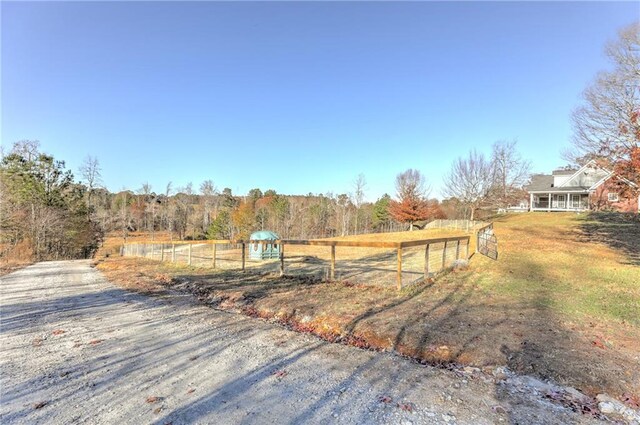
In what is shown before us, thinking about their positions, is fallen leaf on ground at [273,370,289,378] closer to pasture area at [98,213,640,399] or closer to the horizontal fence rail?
pasture area at [98,213,640,399]

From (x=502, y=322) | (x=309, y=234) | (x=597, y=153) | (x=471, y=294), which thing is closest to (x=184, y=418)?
(x=502, y=322)

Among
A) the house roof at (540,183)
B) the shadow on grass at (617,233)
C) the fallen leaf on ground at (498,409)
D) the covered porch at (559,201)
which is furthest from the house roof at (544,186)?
the fallen leaf on ground at (498,409)

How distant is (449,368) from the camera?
399cm

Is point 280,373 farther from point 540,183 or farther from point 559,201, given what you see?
point 540,183

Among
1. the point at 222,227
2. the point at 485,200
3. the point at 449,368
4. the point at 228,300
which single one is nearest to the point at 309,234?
the point at 222,227

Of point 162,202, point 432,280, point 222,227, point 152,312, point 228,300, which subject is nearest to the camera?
point 152,312

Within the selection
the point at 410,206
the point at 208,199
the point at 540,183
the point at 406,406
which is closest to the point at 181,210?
the point at 208,199

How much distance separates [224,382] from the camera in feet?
11.9

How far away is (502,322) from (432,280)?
136 inches

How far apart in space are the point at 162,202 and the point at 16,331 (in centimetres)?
6662

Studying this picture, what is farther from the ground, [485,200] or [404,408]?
[485,200]

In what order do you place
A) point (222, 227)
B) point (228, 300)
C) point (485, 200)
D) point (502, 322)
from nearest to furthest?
point (502, 322)
point (228, 300)
point (485, 200)
point (222, 227)

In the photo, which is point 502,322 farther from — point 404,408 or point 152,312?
point 152,312

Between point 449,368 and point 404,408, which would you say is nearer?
point 404,408
